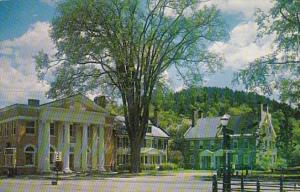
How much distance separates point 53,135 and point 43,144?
3.43 feet

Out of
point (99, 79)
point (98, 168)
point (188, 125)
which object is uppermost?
point (99, 79)

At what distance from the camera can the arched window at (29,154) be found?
24.0m

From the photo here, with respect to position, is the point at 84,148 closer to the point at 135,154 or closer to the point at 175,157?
the point at 135,154

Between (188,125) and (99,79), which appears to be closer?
(99,79)

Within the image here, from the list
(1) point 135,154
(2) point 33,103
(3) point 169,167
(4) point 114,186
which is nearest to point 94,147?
(3) point 169,167

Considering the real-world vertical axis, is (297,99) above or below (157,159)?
above

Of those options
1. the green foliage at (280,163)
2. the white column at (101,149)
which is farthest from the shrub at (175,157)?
the green foliage at (280,163)

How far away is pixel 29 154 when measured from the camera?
79.4ft

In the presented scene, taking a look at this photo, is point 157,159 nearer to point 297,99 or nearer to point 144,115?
point 144,115

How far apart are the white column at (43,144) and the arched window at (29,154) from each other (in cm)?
30

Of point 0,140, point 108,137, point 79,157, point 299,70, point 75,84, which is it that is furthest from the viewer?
point 108,137

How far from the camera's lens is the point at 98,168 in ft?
87.6

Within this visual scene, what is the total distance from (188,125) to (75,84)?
6.72 metres

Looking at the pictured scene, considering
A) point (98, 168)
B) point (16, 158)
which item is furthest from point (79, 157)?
point (16, 158)
